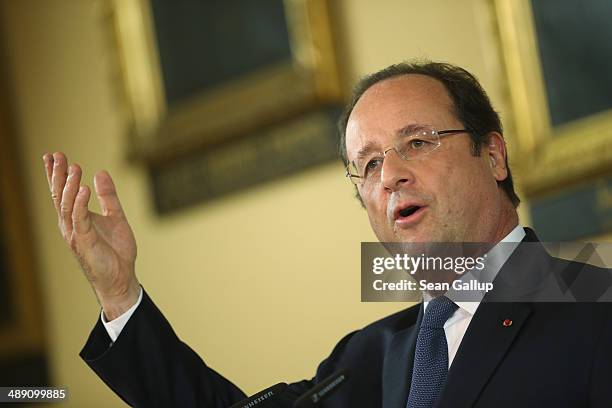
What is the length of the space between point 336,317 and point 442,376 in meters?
2.70

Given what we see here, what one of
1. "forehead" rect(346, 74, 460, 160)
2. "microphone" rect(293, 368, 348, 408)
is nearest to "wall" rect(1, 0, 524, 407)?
"forehead" rect(346, 74, 460, 160)

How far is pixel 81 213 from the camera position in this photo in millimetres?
2693

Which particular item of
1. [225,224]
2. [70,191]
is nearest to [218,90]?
[225,224]

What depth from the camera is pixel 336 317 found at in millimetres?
5215

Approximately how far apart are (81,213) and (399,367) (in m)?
0.90

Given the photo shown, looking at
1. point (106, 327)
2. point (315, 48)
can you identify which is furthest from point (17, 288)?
point (106, 327)

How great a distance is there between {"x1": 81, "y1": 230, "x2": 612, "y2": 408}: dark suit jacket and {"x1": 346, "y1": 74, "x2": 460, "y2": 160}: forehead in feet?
1.36

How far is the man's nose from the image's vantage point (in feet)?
8.79

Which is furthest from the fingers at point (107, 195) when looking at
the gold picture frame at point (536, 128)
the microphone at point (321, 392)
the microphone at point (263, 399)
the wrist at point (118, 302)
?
the gold picture frame at point (536, 128)

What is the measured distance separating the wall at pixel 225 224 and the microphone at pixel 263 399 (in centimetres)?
225

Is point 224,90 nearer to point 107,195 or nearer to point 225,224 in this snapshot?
point 225,224

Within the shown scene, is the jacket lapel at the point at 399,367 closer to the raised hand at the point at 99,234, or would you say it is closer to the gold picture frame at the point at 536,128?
the raised hand at the point at 99,234

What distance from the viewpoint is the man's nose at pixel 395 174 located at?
8.79ft

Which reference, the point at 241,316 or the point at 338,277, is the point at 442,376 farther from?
the point at 241,316
